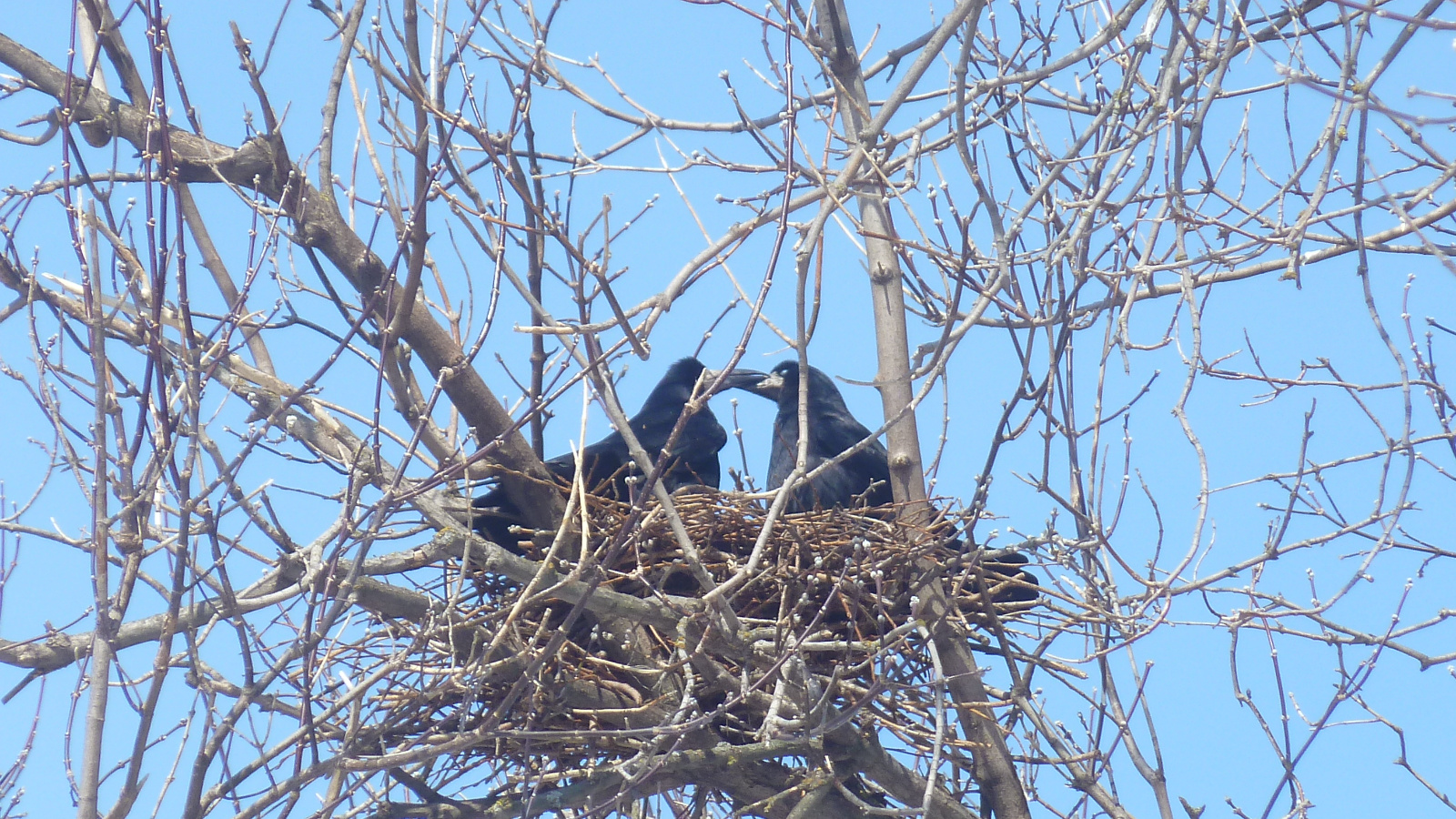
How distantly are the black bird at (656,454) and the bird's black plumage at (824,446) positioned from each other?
0.20 metres

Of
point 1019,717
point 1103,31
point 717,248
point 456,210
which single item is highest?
point 1103,31

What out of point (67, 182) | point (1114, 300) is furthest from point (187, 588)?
point (1114, 300)

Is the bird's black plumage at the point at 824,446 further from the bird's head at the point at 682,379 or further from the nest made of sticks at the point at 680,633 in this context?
the nest made of sticks at the point at 680,633

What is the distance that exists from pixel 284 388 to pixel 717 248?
156cm

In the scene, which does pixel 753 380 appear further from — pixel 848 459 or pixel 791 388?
pixel 848 459

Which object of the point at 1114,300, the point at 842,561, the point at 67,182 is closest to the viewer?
the point at 67,182

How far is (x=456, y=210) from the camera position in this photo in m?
3.60

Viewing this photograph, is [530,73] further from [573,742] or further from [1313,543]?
[1313,543]

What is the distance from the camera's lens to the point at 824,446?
6.35m

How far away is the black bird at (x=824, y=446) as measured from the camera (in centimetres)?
596

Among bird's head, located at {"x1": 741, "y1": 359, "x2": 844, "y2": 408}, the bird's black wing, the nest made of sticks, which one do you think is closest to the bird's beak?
bird's head, located at {"x1": 741, "y1": 359, "x2": 844, "y2": 408}

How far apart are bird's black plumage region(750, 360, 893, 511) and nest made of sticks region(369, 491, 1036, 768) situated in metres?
0.95

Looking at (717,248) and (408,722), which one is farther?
(408,722)

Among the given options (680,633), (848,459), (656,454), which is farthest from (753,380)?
(680,633)
